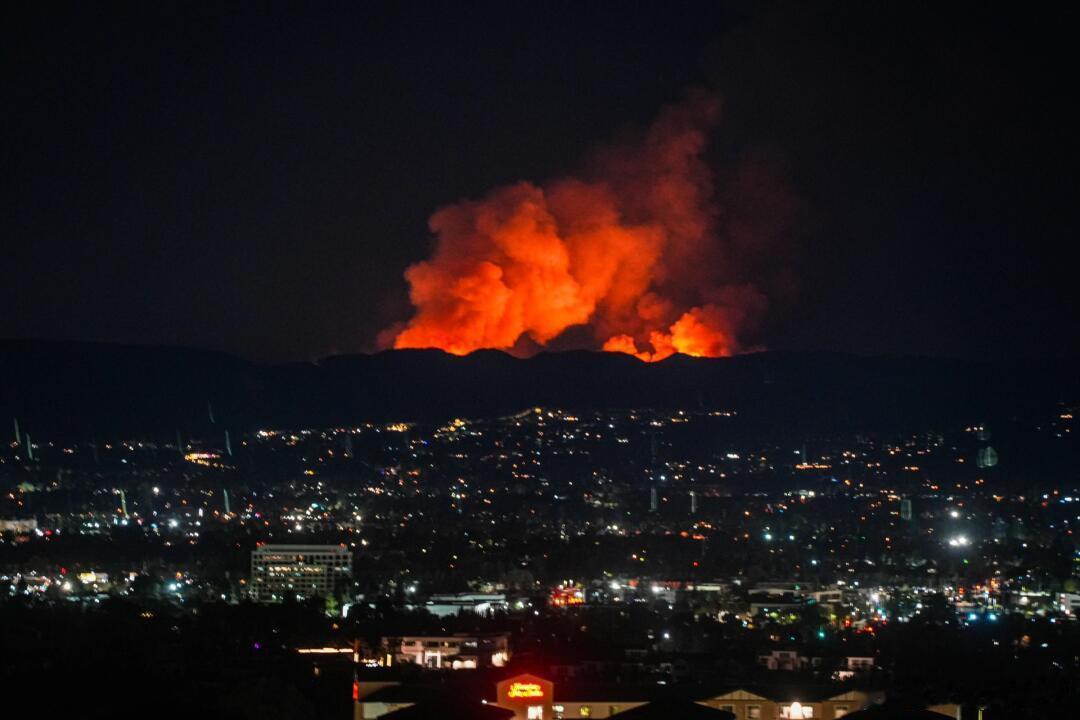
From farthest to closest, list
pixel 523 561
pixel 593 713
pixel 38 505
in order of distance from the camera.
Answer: pixel 38 505
pixel 523 561
pixel 593 713

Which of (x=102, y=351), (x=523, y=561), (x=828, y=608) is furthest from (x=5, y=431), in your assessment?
(x=828, y=608)

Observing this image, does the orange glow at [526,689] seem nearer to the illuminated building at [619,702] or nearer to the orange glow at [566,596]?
the illuminated building at [619,702]

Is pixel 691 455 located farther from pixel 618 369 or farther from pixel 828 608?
pixel 828 608

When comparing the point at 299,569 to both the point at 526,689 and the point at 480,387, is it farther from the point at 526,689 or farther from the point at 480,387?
the point at 480,387

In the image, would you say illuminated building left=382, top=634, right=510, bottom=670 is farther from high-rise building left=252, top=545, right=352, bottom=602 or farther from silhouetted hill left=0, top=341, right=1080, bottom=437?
silhouetted hill left=0, top=341, right=1080, bottom=437

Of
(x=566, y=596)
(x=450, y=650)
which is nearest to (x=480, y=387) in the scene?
(x=566, y=596)

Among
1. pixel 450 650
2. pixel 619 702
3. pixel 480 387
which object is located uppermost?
pixel 480 387

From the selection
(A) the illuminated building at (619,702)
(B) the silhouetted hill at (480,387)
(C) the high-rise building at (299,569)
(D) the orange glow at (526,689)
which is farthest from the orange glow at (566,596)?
(B) the silhouetted hill at (480,387)
